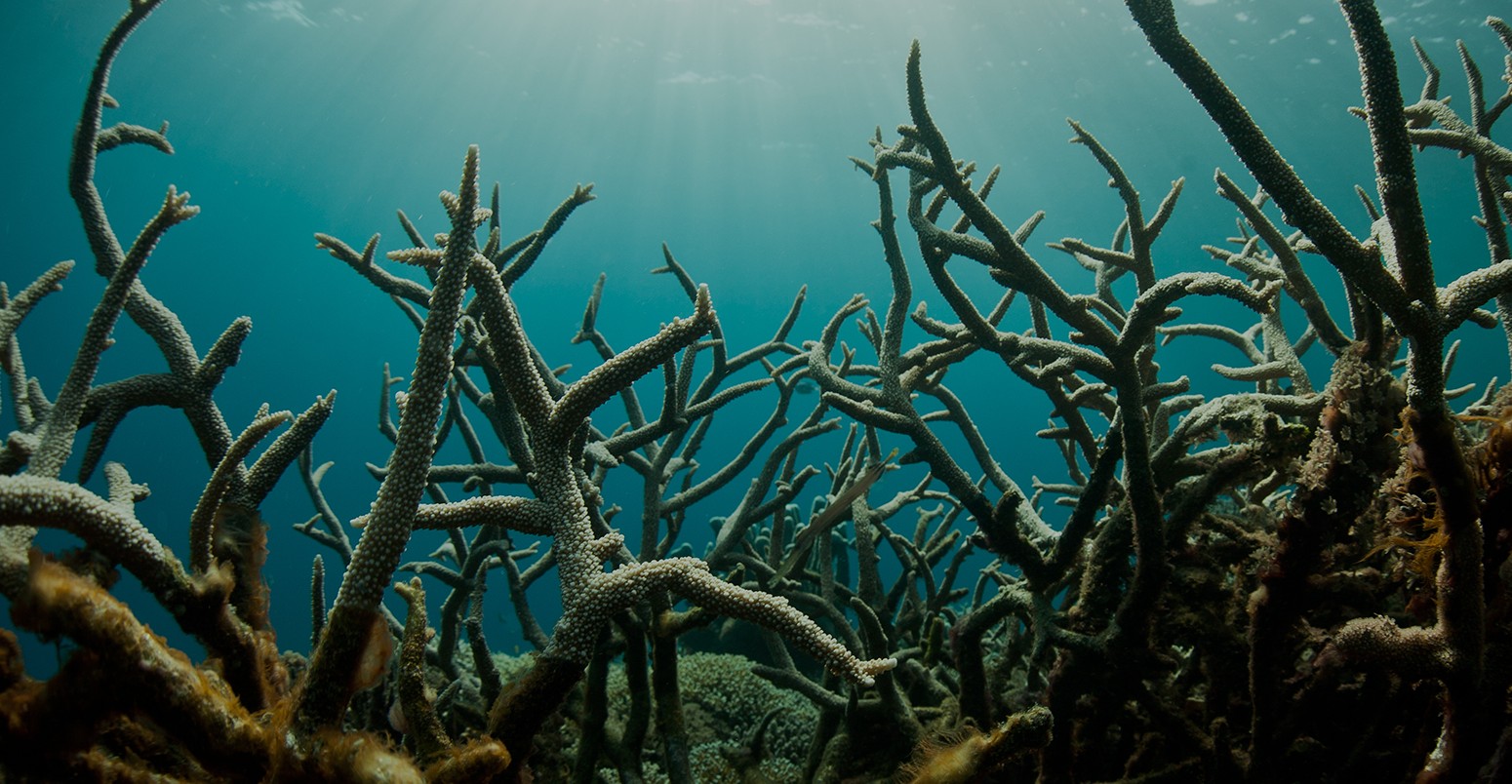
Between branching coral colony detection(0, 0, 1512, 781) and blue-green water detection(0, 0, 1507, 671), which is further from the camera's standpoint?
blue-green water detection(0, 0, 1507, 671)

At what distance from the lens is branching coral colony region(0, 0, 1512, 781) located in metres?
1.42

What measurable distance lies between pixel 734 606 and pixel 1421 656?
5.41 feet

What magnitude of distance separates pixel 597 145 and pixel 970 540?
44196 millimetres

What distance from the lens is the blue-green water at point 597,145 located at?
2614 centimetres

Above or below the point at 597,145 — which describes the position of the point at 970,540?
below

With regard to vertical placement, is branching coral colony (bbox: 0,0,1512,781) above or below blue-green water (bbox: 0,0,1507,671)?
below

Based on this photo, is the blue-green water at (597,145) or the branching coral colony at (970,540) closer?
the branching coral colony at (970,540)

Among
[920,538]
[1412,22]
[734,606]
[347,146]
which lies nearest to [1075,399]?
[734,606]

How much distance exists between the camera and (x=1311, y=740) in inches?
85.0

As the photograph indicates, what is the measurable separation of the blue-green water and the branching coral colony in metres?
20.0

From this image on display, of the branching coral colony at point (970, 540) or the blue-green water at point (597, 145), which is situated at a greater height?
the blue-green water at point (597, 145)

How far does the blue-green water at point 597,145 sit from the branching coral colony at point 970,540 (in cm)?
2002

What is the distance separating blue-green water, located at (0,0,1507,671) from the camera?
2614 centimetres

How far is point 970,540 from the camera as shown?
2.72m
